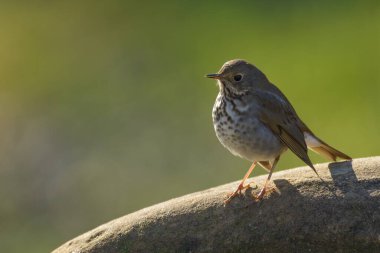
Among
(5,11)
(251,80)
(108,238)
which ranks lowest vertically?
(108,238)

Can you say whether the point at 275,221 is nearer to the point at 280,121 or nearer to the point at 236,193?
the point at 236,193

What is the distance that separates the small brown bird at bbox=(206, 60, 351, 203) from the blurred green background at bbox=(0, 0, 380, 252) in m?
4.68

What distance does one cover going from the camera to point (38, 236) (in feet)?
39.0

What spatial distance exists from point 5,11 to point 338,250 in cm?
1483

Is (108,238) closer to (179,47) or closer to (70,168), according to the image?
(70,168)

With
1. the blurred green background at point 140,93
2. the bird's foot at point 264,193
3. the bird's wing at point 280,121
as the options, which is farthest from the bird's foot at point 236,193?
the blurred green background at point 140,93

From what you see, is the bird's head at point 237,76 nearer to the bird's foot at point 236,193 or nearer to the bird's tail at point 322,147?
the bird's tail at point 322,147

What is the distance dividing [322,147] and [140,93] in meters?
7.70

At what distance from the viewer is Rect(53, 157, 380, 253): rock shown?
665 cm

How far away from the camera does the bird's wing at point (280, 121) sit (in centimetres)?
762

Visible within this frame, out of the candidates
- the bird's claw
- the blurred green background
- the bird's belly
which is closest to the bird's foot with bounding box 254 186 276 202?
the bird's claw

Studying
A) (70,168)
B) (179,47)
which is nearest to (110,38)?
(179,47)

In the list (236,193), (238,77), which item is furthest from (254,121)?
(236,193)

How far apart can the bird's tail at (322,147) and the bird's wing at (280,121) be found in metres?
0.22
